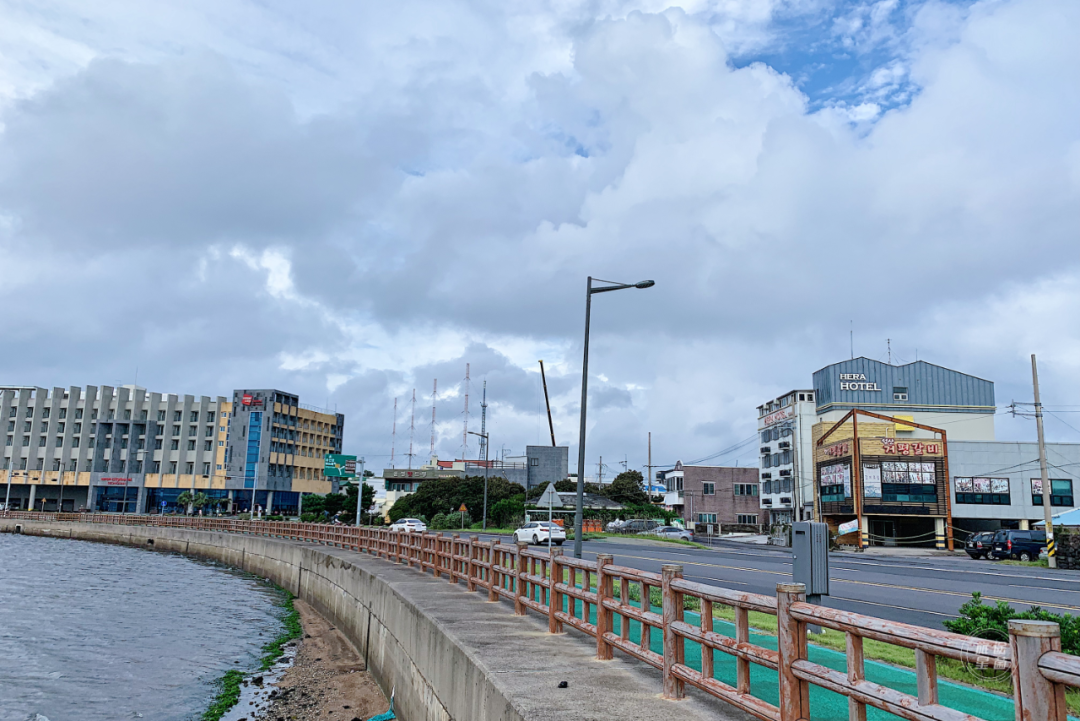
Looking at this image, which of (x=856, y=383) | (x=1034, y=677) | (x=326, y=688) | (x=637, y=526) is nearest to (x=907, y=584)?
(x=326, y=688)

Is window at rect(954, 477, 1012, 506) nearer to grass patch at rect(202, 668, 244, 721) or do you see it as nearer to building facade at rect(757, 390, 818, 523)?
building facade at rect(757, 390, 818, 523)

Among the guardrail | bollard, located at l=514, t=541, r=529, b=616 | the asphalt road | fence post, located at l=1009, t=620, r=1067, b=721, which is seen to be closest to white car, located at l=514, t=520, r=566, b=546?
the asphalt road

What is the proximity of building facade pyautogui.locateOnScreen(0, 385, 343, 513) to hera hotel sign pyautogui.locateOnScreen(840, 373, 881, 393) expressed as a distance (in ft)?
266

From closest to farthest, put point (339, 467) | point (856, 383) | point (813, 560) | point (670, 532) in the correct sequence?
point (813, 560)
point (339, 467)
point (670, 532)
point (856, 383)

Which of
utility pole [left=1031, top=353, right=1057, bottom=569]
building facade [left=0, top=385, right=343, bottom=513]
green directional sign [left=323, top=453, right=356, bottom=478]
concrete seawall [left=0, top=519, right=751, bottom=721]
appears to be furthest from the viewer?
building facade [left=0, top=385, right=343, bottom=513]

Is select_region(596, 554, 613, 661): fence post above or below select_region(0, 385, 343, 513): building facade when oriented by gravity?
below

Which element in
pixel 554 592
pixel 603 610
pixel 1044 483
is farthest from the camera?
pixel 1044 483

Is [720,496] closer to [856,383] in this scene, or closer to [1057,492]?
[856,383]

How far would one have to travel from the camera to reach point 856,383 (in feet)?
272

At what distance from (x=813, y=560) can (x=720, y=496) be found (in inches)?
3634

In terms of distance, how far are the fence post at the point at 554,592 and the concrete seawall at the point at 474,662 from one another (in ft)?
0.67

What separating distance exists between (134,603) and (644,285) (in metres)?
23.9

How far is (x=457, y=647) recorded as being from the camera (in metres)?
9.60

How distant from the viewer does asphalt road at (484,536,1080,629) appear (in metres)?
17.8
